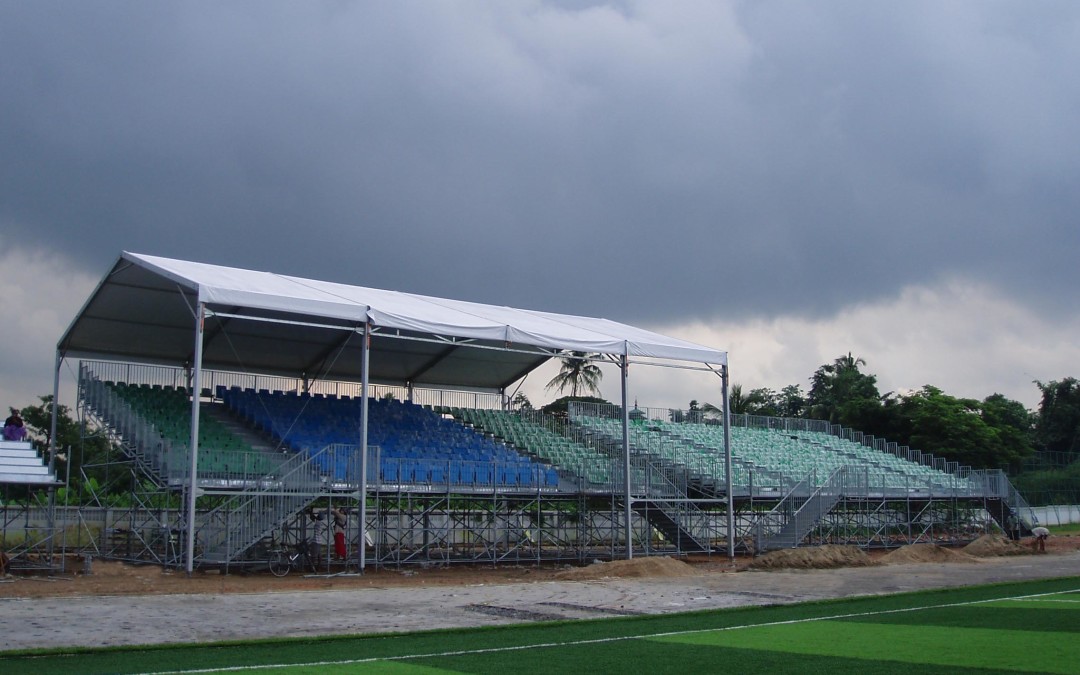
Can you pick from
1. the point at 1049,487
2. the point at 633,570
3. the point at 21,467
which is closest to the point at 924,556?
the point at 633,570

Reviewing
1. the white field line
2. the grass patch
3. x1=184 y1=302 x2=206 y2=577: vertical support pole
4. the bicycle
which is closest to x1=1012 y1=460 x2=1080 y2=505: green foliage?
the white field line

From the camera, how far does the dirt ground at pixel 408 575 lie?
20.0m

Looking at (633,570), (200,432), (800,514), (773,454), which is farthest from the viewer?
(773,454)

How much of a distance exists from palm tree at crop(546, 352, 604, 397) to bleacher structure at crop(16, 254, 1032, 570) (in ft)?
85.4

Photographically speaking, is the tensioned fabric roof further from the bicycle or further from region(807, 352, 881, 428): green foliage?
region(807, 352, 881, 428): green foliage

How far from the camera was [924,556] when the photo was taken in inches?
1245

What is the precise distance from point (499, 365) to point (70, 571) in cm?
1600

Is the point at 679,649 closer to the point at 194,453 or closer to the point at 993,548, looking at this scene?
the point at 194,453

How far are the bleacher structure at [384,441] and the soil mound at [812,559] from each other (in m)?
2.65

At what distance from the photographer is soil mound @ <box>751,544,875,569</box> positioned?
89.2 feet

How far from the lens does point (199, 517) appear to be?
27203mm

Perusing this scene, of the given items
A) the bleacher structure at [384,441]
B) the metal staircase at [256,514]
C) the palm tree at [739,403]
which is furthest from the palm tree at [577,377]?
the metal staircase at [256,514]

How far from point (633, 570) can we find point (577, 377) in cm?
4183

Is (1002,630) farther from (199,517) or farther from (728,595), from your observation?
(199,517)
